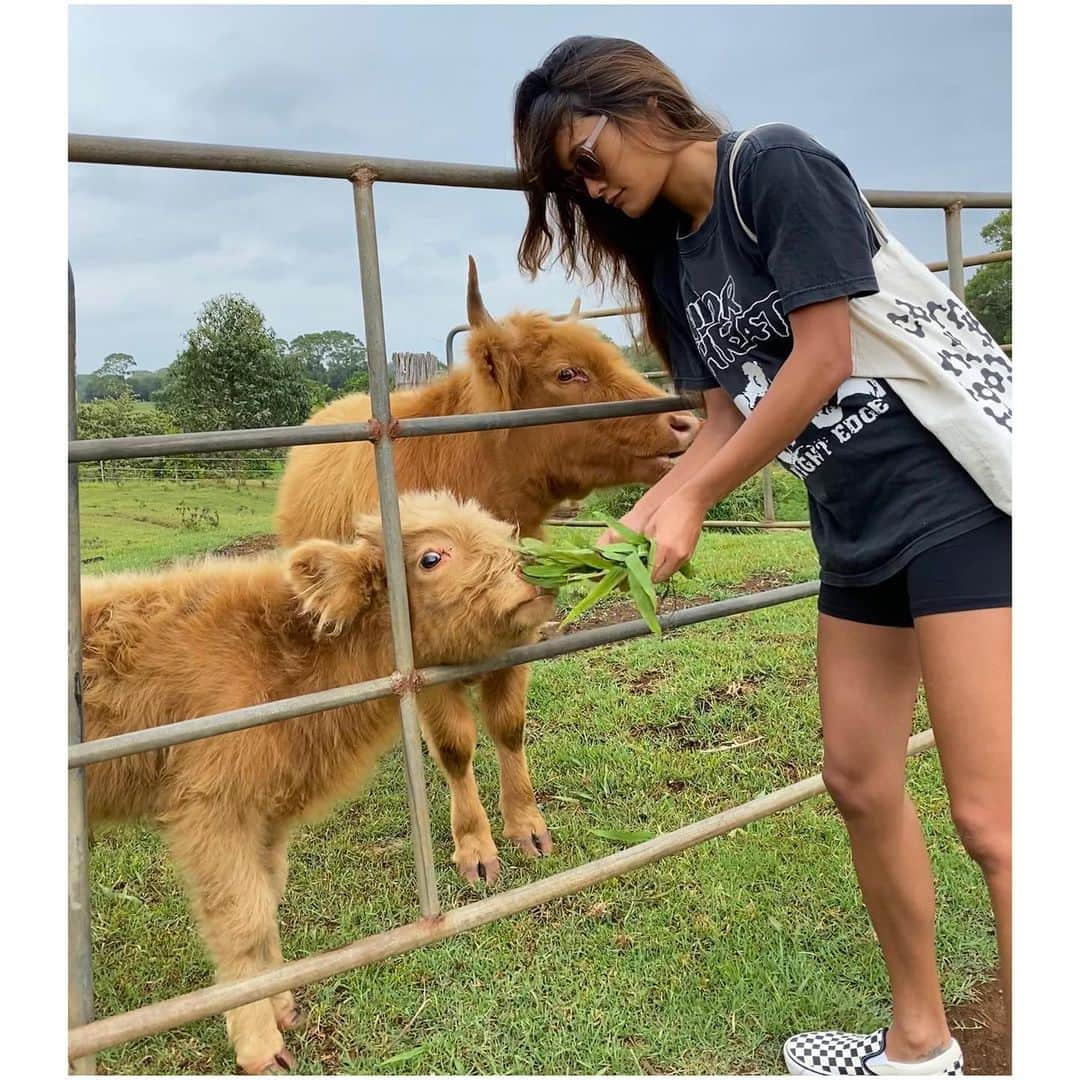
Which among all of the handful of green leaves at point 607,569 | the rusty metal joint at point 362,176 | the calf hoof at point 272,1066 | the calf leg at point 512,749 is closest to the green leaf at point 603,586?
the handful of green leaves at point 607,569

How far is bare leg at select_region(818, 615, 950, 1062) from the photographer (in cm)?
213

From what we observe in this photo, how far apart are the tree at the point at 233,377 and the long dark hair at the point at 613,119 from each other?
544 cm

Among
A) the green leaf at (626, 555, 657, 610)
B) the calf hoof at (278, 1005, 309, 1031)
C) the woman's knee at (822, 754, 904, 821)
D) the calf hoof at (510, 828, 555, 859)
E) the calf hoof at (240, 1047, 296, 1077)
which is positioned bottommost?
the calf hoof at (240, 1047, 296, 1077)

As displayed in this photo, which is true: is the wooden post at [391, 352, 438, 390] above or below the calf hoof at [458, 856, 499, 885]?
above

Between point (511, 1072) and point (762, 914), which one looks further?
point (762, 914)

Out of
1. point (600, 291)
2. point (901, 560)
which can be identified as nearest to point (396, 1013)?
point (901, 560)

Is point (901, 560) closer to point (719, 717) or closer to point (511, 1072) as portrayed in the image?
point (511, 1072)

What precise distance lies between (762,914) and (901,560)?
1.71 m

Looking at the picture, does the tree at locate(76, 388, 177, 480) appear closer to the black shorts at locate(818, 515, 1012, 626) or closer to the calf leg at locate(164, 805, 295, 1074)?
the calf leg at locate(164, 805, 295, 1074)

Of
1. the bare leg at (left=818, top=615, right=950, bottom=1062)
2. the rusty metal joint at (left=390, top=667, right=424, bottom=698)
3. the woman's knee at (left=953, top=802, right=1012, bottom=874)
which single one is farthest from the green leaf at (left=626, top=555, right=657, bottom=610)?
the woman's knee at (left=953, top=802, right=1012, bottom=874)

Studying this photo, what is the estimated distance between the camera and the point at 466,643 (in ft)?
7.96

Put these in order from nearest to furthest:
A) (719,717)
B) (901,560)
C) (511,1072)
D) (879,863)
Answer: (901,560), (879,863), (511,1072), (719,717)

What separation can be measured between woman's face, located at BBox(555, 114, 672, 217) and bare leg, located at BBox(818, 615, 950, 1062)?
3.49 ft

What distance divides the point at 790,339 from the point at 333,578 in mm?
1327
